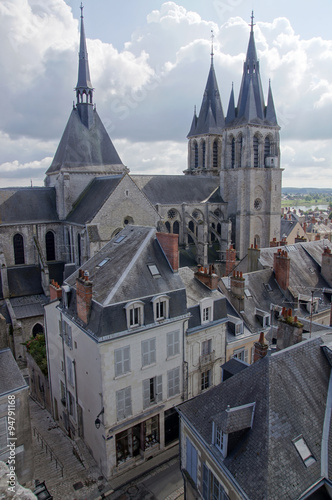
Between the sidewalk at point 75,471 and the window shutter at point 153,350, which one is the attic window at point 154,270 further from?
the sidewalk at point 75,471

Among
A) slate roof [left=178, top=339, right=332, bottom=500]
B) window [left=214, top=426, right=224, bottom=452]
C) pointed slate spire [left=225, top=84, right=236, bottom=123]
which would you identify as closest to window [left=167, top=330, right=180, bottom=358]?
slate roof [left=178, top=339, right=332, bottom=500]

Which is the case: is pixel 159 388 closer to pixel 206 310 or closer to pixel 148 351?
pixel 148 351

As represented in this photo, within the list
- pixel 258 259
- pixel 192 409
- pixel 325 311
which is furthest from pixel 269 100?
pixel 192 409

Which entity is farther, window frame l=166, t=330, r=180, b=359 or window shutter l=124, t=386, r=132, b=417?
window frame l=166, t=330, r=180, b=359

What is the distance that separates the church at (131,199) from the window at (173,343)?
11605mm

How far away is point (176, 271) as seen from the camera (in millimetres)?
14625

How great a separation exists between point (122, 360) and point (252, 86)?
31.6 m

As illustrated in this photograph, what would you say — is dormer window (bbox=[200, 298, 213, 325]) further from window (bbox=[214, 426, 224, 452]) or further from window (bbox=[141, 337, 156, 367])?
window (bbox=[214, 426, 224, 452])

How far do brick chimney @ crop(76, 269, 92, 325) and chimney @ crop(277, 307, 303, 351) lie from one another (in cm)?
644

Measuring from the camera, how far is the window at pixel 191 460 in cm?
977

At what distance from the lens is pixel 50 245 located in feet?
93.1

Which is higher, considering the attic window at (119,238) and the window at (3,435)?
the attic window at (119,238)

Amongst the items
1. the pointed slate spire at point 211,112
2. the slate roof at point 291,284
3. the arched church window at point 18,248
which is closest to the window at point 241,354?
the slate roof at point 291,284

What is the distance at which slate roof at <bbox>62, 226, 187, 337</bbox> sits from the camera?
12266 mm
